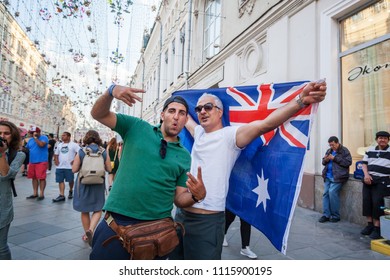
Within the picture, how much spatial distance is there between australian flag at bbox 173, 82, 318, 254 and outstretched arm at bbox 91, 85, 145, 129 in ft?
4.54

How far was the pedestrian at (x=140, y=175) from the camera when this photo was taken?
5.61 feet

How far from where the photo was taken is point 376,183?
4.72 m

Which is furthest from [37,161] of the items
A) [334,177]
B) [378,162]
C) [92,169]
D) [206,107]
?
[378,162]

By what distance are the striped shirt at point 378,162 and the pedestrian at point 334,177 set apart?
2.00ft

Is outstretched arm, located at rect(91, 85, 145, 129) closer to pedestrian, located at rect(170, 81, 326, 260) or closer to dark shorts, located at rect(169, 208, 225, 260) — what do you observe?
pedestrian, located at rect(170, 81, 326, 260)

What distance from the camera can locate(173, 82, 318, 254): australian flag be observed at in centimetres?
227

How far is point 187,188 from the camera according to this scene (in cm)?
196

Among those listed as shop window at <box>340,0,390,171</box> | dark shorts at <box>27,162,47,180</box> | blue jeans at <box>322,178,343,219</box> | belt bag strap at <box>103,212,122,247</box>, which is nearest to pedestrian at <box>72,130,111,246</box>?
belt bag strap at <box>103,212,122,247</box>


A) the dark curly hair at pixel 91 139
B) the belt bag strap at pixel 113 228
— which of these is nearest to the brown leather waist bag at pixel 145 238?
the belt bag strap at pixel 113 228

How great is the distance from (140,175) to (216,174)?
664 millimetres

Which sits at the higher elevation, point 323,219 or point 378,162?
point 378,162

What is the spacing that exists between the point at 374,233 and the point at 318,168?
2085 millimetres

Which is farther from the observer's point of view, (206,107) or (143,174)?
(206,107)

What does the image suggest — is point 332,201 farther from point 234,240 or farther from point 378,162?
point 234,240
